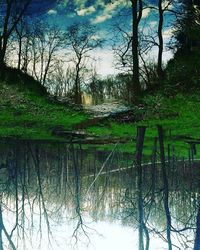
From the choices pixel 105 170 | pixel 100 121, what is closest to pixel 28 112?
pixel 100 121

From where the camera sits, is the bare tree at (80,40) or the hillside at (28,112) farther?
the bare tree at (80,40)

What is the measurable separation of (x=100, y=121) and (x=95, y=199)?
10.5 metres

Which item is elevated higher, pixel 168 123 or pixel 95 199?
pixel 168 123

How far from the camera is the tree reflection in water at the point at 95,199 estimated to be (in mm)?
3631

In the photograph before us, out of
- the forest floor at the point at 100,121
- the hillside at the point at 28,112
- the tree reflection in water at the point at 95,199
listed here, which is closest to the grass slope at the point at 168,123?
the forest floor at the point at 100,121

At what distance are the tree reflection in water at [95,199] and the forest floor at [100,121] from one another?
4.82 ft

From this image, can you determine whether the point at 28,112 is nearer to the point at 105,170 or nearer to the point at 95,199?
the point at 105,170

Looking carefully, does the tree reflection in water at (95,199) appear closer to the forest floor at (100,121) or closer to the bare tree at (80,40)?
the forest floor at (100,121)

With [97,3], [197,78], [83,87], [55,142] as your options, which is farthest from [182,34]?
[83,87]

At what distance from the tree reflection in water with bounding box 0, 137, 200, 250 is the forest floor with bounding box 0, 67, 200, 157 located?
1.47 meters

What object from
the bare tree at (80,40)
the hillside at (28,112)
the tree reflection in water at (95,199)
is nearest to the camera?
the tree reflection in water at (95,199)

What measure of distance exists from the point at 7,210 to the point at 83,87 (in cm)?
3585

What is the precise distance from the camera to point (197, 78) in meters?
18.4

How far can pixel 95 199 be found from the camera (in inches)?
185
